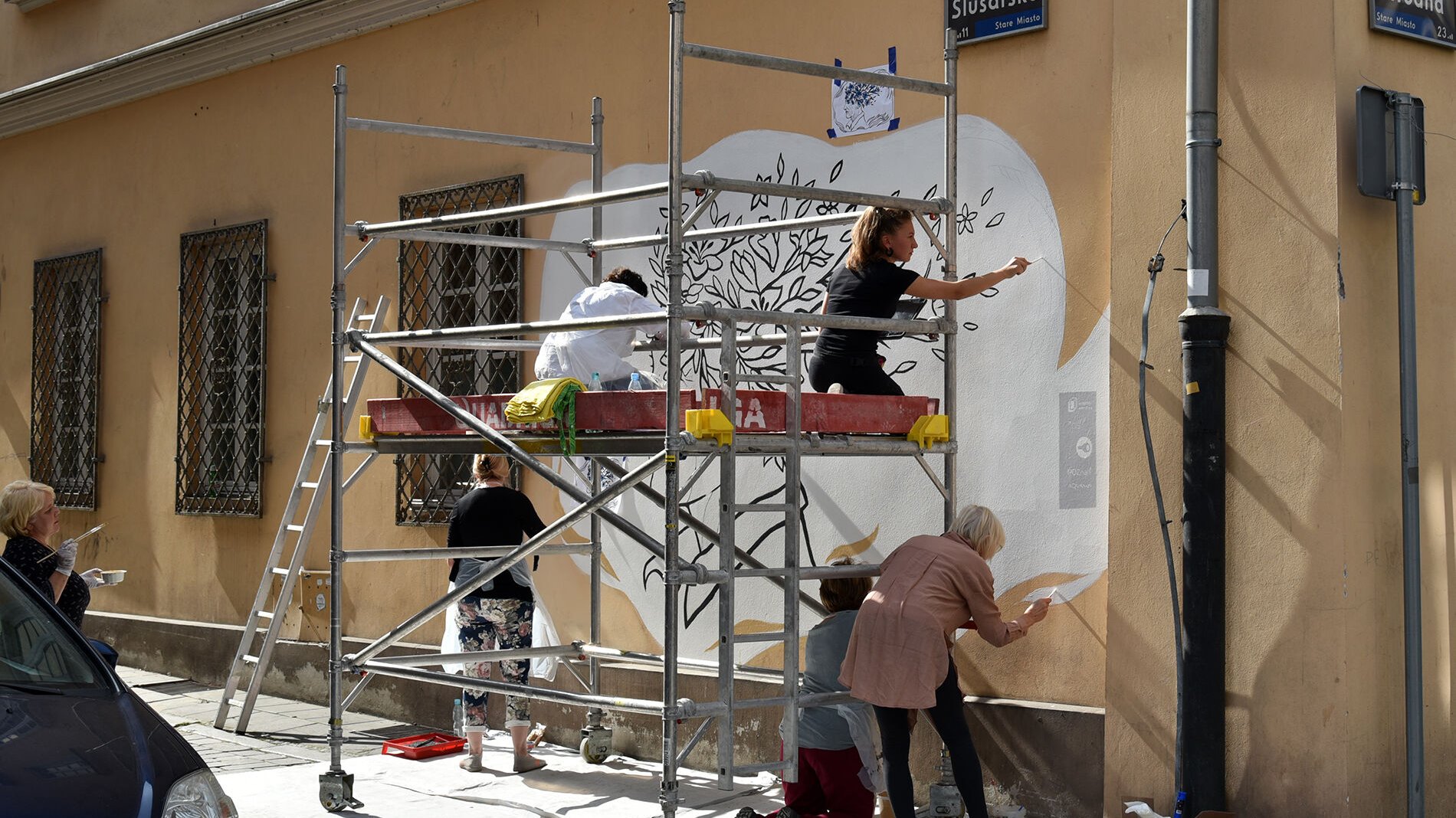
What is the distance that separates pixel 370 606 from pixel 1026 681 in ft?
15.6

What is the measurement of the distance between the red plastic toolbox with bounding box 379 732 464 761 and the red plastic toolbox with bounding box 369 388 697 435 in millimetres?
2055

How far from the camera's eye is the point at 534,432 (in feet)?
20.7

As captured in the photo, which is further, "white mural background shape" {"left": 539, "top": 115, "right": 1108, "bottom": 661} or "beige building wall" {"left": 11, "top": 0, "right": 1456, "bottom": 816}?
"white mural background shape" {"left": 539, "top": 115, "right": 1108, "bottom": 661}

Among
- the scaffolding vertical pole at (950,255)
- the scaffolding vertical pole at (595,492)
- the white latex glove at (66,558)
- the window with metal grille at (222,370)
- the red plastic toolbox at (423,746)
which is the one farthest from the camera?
the window with metal grille at (222,370)

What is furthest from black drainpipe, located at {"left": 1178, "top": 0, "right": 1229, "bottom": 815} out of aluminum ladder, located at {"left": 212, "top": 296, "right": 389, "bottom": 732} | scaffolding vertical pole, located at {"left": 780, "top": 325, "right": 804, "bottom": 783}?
aluminum ladder, located at {"left": 212, "top": 296, "right": 389, "bottom": 732}

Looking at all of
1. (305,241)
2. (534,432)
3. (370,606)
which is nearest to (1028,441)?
(534,432)

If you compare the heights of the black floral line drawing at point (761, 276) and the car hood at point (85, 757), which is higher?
the black floral line drawing at point (761, 276)

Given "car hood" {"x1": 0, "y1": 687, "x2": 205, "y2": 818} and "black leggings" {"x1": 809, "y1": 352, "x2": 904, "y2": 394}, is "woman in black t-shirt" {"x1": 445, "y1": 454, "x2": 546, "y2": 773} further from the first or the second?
"car hood" {"x1": 0, "y1": 687, "x2": 205, "y2": 818}

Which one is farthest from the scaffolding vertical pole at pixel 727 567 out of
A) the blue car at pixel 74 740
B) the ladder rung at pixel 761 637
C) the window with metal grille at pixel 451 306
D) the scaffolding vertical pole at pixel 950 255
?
→ the window with metal grille at pixel 451 306

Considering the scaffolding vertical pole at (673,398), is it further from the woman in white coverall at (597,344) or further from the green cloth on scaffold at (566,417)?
the woman in white coverall at (597,344)

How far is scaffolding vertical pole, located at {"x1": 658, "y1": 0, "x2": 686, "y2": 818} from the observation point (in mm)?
5473

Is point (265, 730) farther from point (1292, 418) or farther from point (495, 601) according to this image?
point (1292, 418)

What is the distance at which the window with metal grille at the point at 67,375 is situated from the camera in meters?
12.7

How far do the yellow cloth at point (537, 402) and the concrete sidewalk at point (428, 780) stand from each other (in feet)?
6.50
